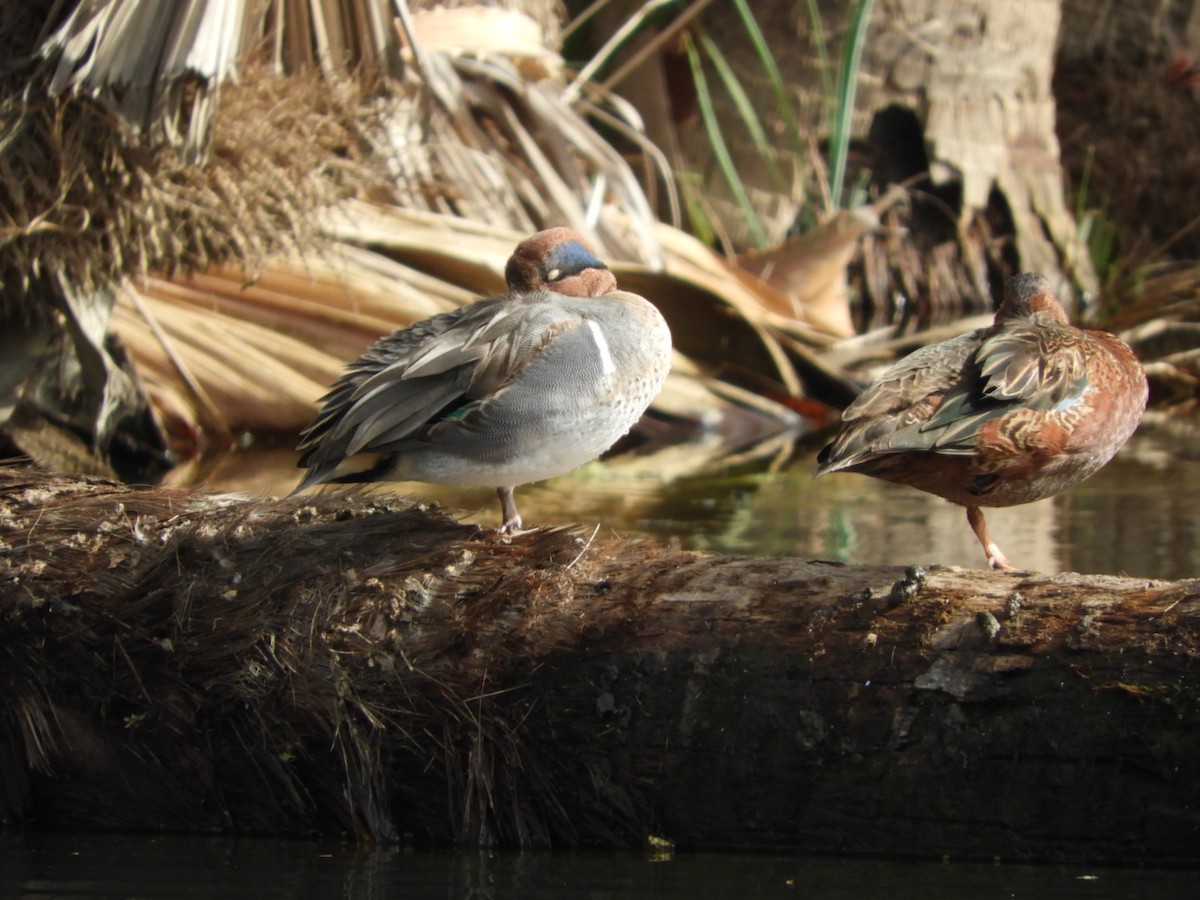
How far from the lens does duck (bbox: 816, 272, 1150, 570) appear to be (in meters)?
3.48

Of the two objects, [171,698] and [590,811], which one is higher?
[171,698]

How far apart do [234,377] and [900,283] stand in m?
6.17

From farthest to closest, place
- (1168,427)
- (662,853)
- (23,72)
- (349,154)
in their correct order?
1. (1168,427)
2. (349,154)
3. (23,72)
4. (662,853)

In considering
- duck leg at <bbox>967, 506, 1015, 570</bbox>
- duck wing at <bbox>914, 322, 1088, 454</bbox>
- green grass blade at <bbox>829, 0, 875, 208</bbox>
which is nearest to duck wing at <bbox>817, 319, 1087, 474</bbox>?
duck wing at <bbox>914, 322, 1088, 454</bbox>

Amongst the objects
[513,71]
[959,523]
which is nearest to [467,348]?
[959,523]

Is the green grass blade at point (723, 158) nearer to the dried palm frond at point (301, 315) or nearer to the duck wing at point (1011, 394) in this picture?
the dried palm frond at point (301, 315)

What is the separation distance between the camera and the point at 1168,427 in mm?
8594

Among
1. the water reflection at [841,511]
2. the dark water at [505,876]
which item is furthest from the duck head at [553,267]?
the dark water at [505,876]

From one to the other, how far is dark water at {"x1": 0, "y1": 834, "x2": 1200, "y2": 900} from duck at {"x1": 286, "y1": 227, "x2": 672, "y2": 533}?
2.99 ft

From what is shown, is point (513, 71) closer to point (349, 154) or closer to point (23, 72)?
point (349, 154)

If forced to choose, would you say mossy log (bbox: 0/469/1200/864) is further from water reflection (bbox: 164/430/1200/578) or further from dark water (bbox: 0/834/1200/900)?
water reflection (bbox: 164/430/1200/578)

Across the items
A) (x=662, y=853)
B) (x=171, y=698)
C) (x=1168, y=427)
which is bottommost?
(x=1168, y=427)

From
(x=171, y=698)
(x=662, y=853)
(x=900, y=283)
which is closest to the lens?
(x=662, y=853)

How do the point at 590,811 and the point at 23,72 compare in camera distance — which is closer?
the point at 590,811
